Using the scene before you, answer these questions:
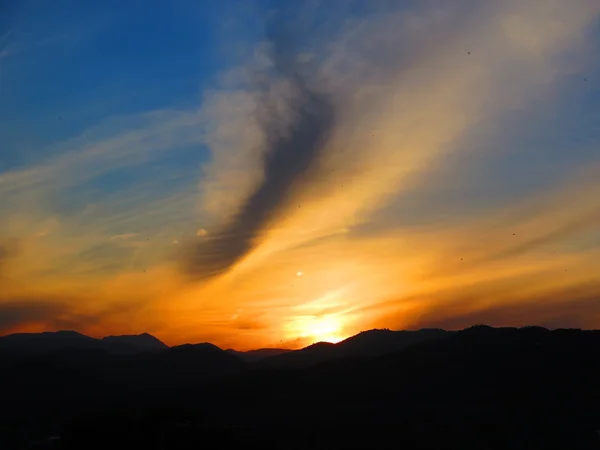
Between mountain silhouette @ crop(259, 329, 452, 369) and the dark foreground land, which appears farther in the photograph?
mountain silhouette @ crop(259, 329, 452, 369)

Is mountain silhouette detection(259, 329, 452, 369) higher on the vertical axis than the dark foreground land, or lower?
higher

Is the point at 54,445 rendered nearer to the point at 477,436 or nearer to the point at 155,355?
the point at 477,436

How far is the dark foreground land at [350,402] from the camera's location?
1885 inches

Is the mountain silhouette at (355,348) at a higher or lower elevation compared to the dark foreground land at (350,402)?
higher

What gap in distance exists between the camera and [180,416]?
160 feet

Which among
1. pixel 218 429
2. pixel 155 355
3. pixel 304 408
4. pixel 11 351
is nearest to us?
pixel 218 429

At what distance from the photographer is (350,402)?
68625 mm

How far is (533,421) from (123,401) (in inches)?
2156

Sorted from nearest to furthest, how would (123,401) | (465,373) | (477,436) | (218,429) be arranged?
(218,429), (477,436), (465,373), (123,401)

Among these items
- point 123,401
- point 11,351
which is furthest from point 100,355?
point 123,401

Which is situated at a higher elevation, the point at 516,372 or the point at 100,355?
the point at 100,355

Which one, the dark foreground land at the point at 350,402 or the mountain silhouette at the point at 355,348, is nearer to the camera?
the dark foreground land at the point at 350,402

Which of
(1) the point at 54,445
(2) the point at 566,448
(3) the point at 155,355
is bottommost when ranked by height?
(2) the point at 566,448

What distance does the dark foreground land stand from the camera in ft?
157
